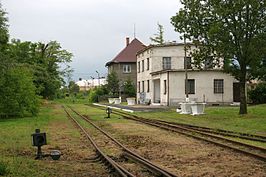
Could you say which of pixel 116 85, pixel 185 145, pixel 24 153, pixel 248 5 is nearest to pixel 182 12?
pixel 248 5

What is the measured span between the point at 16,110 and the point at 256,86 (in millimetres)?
27866

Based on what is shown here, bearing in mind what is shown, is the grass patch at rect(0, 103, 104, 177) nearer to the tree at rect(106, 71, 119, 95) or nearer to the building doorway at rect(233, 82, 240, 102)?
the building doorway at rect(233, 82, 240, 102)

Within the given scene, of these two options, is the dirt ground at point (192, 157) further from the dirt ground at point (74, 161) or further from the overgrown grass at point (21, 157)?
the overgrown grass at point (21, 157)

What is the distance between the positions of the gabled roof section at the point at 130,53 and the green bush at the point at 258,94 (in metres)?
36.0

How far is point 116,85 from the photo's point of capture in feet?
250

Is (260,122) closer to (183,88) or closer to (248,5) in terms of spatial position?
(248,5)

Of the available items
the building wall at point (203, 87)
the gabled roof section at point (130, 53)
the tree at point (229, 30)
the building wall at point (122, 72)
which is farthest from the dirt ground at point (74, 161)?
the gabled roof section at point (130, 53)

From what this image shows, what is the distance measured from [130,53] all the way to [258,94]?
135 ft

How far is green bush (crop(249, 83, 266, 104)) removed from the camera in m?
48.9

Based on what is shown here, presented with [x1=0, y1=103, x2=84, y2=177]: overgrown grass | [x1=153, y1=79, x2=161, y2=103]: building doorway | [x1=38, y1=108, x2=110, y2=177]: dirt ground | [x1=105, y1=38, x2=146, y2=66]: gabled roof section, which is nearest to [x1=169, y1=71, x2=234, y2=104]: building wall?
[x1=153, y1=79, x2=161, y2=103]: building doorway

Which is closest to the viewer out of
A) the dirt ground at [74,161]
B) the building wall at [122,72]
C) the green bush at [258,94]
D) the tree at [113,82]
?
the dirt ground at [74,161]

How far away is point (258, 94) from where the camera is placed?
163ft

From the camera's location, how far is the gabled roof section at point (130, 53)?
85.0 meters

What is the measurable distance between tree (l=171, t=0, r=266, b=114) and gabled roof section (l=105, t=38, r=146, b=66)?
51.8m
